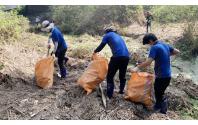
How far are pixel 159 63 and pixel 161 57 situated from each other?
0.40 ft

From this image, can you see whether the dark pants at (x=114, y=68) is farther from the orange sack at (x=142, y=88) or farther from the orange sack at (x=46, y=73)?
the orange sack at (x=46, y=73)

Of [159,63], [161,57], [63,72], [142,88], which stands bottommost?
[63,72]

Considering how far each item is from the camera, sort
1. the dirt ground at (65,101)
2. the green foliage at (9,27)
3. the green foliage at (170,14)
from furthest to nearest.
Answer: the green foliage at (170,14), the green foliage at (9,27), the dirt ground at (65,101)

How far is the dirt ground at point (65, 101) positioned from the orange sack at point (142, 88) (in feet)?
0.46

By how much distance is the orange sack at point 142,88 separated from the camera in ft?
25.7

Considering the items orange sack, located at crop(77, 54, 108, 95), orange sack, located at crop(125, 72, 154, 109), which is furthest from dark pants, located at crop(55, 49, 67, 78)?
orange sack, located at crop(125, 72, 154, 109)

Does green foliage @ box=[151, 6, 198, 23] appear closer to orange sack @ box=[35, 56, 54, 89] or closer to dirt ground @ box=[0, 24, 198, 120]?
dirt ground @ box=[0, 24, 198, 120]

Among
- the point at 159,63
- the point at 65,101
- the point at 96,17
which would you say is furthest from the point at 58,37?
the point at 96,17

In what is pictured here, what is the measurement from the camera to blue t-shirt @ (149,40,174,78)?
7.38 metres

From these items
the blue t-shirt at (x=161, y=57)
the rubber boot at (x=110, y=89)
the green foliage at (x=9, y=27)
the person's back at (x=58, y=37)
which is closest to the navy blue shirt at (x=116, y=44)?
the rubber boot at (x=110, y=89)

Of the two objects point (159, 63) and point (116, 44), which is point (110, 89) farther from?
point (159, 63)

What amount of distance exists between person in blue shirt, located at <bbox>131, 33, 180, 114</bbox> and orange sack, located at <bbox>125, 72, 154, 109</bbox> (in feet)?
0.54

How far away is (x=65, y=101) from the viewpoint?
329 inches

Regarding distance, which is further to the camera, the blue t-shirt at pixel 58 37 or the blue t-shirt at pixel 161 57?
the blue t-shirt at pixel 58 37
